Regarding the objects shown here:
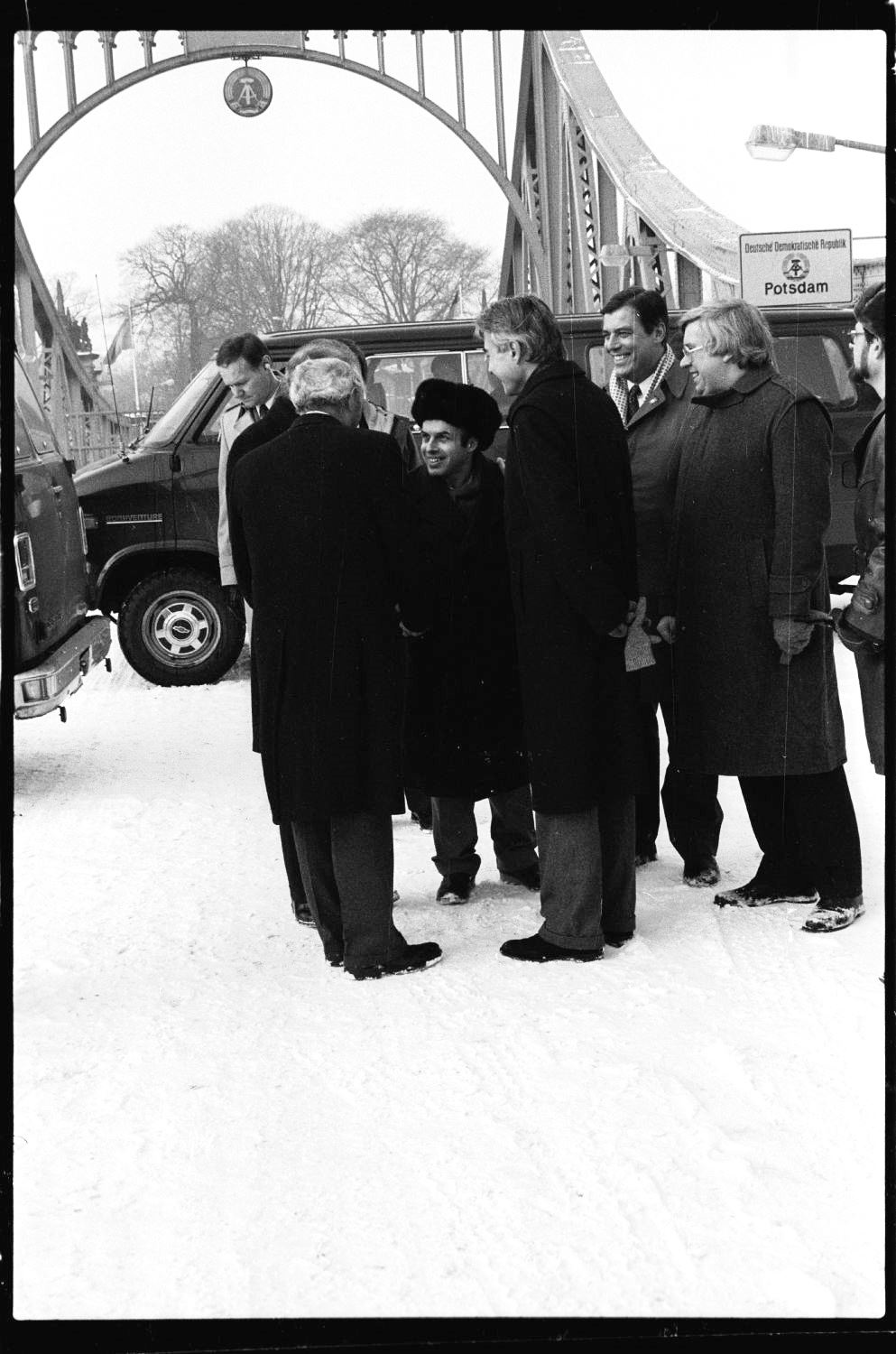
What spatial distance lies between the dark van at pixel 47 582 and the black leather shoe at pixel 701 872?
2072mm

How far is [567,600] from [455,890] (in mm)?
1094

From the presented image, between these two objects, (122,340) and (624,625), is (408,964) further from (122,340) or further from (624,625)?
(122,340)

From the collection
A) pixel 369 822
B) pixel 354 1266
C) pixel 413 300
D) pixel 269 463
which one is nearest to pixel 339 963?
pixel 369 822

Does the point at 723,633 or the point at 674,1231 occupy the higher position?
the point at 723,633

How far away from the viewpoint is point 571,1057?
3051 millimetres

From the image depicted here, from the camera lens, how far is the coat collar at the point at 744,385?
388 centimetres

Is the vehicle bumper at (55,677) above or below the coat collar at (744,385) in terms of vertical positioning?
below

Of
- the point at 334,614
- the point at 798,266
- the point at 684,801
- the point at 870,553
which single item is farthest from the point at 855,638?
the point at 684,801

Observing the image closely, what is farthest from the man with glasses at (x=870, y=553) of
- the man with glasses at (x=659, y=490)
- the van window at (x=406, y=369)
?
the van window at (x=406, y=369)

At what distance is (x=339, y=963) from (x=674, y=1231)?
160cm

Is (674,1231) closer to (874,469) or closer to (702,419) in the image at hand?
(874,469)

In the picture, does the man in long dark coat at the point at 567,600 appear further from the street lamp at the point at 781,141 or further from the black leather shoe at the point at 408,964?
the street lamp at the point at 781,141

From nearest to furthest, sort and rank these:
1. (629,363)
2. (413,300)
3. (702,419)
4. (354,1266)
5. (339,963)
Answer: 1. (354,1266)
2. (413,300)
3. (339,963)
4. (702,419)
5. (629,363)

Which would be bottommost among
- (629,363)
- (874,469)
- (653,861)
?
(653,861)
